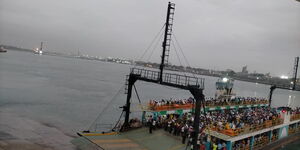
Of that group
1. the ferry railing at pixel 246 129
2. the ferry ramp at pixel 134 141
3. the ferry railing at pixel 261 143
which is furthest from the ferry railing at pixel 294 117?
the ferry ramp at pixel 134 141

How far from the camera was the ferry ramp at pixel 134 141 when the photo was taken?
18.3 metres

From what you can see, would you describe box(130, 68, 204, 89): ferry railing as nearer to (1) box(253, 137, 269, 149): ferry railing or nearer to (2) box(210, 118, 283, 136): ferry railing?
(2) box(210, 118, 283, 136): ferry railing

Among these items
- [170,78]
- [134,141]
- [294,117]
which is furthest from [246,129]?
[294,117]

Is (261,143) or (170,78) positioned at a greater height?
(170,78)

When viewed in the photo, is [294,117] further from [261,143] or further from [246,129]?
[246,129]

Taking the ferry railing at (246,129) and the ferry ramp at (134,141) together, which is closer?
the ferry ramp at (134,141)

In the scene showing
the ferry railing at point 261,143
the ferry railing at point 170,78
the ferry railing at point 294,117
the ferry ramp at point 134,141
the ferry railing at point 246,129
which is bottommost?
the ferry railing at point 261,143

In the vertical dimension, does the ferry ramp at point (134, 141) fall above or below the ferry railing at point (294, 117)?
below

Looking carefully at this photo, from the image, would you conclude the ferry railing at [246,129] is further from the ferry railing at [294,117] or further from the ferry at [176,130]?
the ferry railing at [294,117]

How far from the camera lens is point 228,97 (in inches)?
1721

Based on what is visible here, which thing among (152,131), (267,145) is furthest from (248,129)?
(152,131)

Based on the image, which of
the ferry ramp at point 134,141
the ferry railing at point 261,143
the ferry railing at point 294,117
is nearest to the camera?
the ferry ramp at point 134,141

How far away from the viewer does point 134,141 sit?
64.1 ft

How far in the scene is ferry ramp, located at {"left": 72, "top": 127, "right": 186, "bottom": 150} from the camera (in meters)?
18.3
